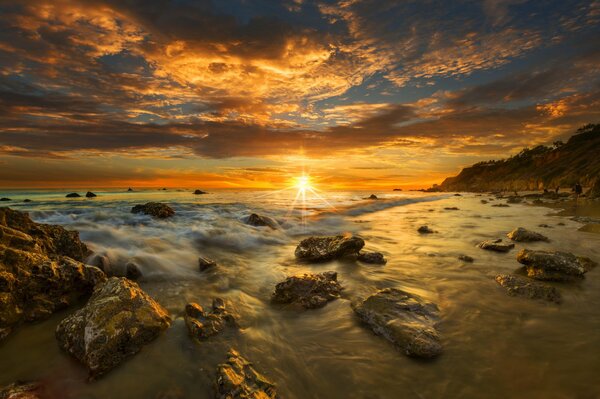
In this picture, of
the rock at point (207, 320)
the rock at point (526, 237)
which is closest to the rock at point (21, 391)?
the rock at point (207, 320)

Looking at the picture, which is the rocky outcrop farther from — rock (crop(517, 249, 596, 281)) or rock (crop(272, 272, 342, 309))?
rock (crop(517, 249, 596, 281))

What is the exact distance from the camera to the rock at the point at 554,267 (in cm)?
614

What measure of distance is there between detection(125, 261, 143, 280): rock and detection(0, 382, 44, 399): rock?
3.62m

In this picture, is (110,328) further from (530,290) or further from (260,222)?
(260,222)

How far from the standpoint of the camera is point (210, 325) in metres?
4.47

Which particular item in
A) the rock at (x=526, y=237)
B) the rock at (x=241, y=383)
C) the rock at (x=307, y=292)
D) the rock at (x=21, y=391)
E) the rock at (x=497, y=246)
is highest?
the rock at (x=526, y=237)

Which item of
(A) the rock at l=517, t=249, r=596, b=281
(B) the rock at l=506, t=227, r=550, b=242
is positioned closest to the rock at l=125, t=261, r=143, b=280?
(A) the rock at l=517, t=249, r=596, b=281

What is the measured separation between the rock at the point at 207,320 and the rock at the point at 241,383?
89 cm

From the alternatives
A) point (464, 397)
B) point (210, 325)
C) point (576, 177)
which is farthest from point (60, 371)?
point (576, 177)

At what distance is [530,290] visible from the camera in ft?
17.9

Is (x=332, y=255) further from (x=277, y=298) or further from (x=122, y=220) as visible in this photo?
(x=122, y=220)

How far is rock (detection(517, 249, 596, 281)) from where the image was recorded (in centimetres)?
614

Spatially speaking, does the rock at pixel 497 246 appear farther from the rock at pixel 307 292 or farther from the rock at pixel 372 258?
the rock at pixel 307 292

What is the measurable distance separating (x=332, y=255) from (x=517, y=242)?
23.3 ft
